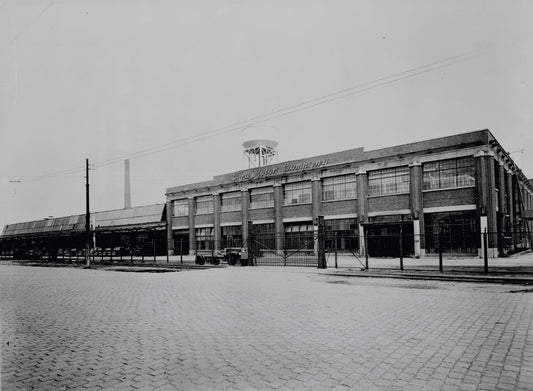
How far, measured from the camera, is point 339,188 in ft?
109

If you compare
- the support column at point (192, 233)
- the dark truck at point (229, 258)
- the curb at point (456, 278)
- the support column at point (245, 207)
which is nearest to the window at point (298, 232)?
the support column at point (245, 207)

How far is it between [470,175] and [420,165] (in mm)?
3328

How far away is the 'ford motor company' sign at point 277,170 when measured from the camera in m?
34.8

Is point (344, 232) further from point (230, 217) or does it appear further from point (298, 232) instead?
point (230, 217)

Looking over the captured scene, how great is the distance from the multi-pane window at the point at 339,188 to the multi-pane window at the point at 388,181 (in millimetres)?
1620

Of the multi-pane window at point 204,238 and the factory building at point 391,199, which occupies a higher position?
the factory building at point 391,199

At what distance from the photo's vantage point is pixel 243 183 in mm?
40562

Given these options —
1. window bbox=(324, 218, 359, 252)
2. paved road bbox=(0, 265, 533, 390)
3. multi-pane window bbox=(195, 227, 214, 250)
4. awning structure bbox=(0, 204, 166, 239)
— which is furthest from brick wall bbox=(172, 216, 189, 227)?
paved road bbox=(0, 265, 533, 390)

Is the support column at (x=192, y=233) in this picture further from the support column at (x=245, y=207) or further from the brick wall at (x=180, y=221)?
the support column at (x=245, y=207)

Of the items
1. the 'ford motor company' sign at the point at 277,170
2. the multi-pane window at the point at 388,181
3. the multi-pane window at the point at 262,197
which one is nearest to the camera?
the multi-pane window at the point at 388,181

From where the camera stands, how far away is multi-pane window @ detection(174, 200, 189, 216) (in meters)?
46.6

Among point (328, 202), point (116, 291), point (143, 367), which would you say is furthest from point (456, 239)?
point (143, 367)

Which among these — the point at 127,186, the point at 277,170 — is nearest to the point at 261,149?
the point at 277,170

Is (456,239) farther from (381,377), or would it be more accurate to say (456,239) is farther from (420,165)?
(381,377)
